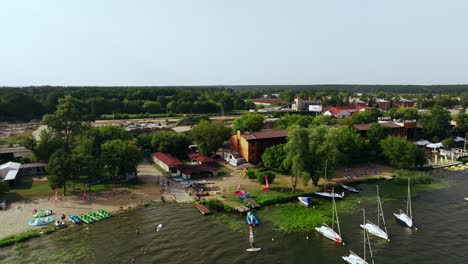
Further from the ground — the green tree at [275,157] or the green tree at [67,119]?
the green tree at [67,119]

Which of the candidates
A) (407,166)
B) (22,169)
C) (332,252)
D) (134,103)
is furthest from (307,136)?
(134,103)

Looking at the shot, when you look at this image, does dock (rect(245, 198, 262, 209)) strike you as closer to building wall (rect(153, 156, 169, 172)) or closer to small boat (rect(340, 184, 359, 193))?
small boat (rect(340, 184, 359, 193))

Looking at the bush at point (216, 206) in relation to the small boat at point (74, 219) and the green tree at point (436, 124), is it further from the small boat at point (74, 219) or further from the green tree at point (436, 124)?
the green tree at point (436, 124)

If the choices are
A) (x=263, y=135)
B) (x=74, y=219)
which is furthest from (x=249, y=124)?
(x=74, y=219)

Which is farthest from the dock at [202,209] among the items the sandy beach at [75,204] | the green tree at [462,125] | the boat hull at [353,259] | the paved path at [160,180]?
the green tree at [462,125]

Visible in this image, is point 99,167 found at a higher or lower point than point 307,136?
lower

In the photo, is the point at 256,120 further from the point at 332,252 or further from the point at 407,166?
the point at 332,252

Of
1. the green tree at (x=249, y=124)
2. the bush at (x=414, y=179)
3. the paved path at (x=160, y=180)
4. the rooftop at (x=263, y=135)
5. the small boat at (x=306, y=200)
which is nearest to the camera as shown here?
the small boat at (x=306, y=200)
